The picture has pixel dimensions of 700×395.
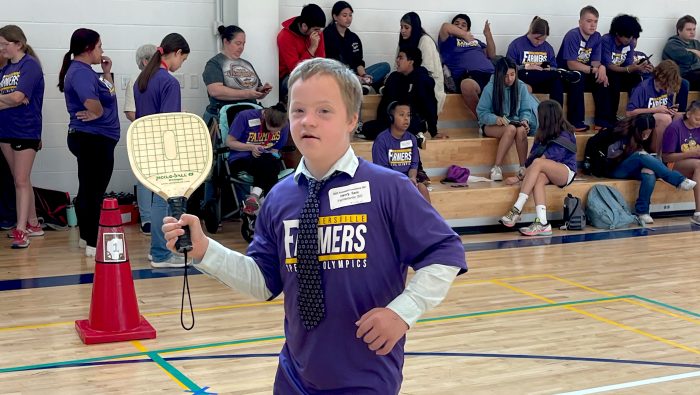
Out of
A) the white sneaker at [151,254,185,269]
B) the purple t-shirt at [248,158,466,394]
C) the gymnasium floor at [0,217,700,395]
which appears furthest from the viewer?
the white sneaker at [151,254,185,269]

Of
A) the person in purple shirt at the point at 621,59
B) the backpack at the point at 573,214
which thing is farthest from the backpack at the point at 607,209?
the person in purple shirt at the point at 621,59

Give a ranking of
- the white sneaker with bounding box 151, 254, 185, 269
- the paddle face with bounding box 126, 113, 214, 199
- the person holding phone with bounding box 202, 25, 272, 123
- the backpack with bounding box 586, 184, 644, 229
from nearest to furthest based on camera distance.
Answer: the paddle face with bounding box 126, 113, 214, 199
the white sneaker with bounding box 151, 254, 185, 269
the person holding phone with bounding box 202, 25, 272, 123
the backpack with bounding box 586, 184, 644, 229

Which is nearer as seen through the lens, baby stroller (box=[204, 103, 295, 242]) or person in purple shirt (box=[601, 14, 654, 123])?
baby stroller (box=[204, 103, 295, 242])

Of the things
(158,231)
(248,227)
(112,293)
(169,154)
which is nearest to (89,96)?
(158,231)

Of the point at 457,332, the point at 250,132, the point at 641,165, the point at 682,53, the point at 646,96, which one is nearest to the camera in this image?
the point at 457,332

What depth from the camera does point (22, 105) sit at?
308 inches

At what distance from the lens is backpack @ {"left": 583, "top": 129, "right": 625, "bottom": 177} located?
9.93 meters

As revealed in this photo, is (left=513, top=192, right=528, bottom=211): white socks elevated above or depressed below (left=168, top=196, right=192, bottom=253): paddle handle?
below

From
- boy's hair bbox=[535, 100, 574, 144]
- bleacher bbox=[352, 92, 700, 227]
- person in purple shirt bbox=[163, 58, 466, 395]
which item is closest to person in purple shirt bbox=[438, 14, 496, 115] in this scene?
bleacher bbox=[352, 92, 700, 227]

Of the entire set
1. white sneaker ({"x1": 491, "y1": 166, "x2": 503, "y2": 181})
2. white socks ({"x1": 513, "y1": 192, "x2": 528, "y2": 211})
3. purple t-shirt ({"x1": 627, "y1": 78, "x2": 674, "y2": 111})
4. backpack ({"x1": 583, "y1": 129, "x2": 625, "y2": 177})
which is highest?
purple t-shirt ({"x1": 627, "y1": 78, "x2": 674, "y2": 111})

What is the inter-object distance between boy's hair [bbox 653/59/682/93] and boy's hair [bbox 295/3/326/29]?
12.7ft

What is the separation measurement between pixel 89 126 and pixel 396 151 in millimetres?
2780

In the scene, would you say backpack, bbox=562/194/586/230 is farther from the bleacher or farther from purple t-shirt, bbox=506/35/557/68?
purple t-shirt, bbox=506/35/557/68

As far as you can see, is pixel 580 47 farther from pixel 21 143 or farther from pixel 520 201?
pixel 21 143
